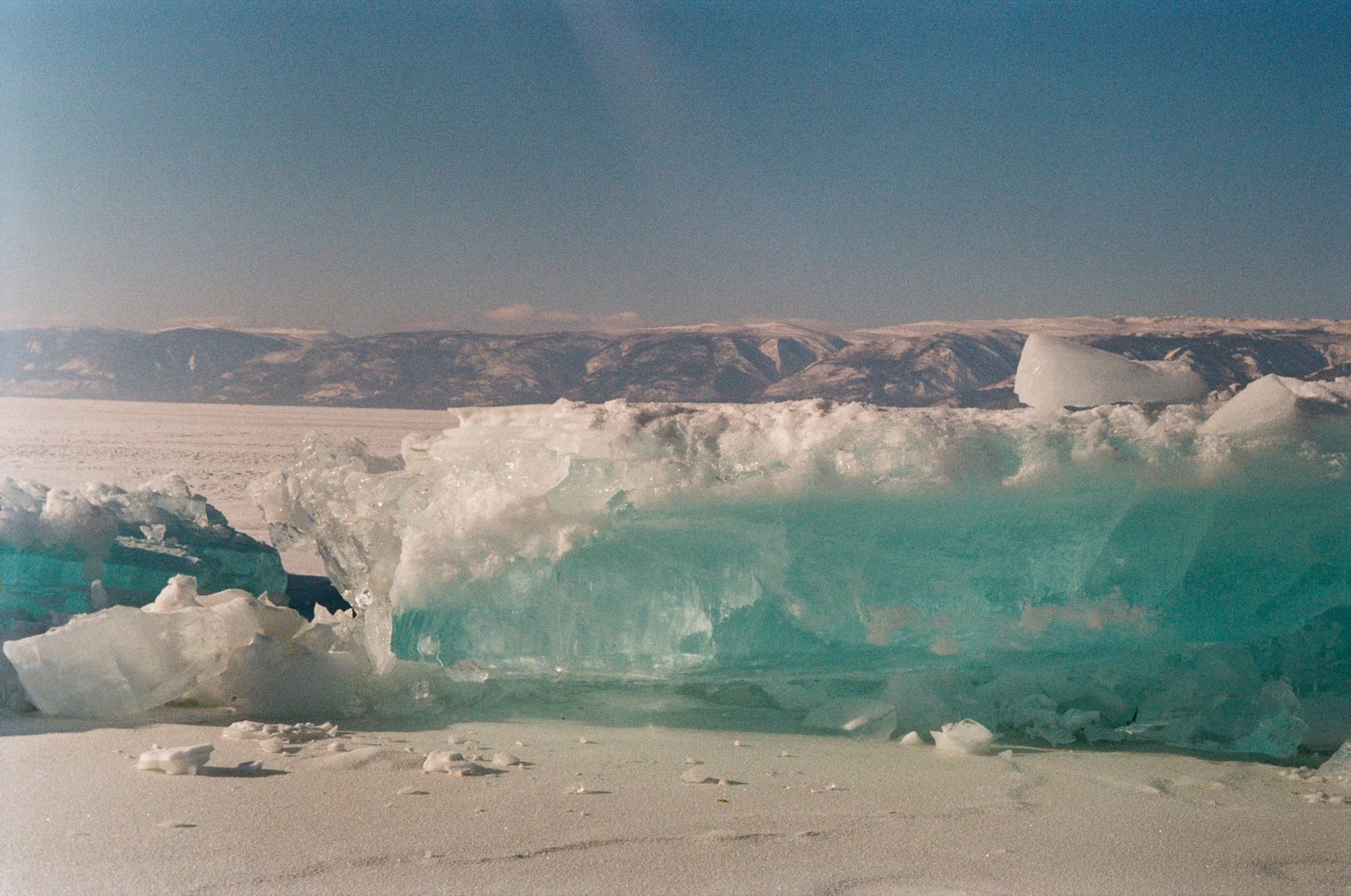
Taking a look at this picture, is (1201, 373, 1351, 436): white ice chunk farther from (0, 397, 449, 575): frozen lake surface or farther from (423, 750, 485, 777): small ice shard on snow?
(0, 397, 449, 575): frozen lake surface

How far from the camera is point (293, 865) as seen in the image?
6.03 ft

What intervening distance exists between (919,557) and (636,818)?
1151 millimetres

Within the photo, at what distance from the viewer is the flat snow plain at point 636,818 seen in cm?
184

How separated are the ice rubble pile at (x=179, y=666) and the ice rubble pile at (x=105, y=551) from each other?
1.00 m

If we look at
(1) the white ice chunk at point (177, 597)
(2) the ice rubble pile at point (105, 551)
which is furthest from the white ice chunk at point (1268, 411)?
(2) the ice rubble pile at point (105, 551)

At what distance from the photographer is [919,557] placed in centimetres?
290

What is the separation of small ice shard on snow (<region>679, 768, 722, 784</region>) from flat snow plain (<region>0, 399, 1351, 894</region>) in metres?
0.04

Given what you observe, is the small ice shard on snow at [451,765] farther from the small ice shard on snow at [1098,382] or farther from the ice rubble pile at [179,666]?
the small ice shard on snow at [1098,382]

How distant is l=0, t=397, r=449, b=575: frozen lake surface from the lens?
1192 cm

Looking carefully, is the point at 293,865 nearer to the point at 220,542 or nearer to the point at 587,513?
the point at 587,513

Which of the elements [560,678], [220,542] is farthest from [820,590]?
[220,542]

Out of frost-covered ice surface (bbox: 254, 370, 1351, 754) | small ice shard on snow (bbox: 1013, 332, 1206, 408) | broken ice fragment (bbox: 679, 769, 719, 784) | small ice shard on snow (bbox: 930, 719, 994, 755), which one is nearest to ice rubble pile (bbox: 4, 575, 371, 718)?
frost-covered ice surface (bbox: 254, 370, 1351, 754)

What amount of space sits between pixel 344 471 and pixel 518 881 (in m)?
1.94

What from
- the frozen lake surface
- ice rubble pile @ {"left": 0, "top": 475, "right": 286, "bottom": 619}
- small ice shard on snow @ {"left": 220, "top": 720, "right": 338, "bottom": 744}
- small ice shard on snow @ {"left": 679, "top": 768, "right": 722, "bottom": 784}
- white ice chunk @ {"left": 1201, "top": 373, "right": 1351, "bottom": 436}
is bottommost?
the frozen lake surface
